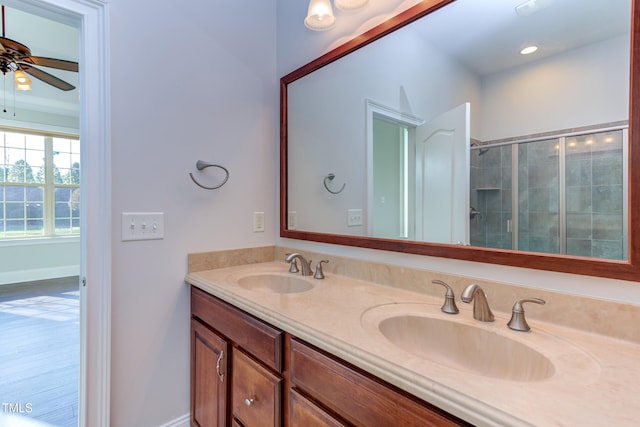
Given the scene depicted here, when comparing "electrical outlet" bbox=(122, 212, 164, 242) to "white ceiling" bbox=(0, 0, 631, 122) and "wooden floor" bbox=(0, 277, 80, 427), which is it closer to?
"wooden floor" bbox=(0, 277, 80, 427)

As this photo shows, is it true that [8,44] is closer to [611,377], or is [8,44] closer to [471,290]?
[471,290]

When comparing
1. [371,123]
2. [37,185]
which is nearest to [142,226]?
[371,123]

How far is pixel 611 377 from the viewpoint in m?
0.58

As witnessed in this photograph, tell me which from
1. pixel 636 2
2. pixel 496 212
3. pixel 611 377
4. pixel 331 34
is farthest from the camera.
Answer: pixel 331 34

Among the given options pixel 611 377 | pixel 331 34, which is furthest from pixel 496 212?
pixel 331 34

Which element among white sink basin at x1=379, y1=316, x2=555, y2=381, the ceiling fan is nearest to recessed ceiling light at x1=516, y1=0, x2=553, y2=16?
white sink basin at x1=379, y1=316, x2=555, y2=381

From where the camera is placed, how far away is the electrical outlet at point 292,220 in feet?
5.68

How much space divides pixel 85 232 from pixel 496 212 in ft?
5.09

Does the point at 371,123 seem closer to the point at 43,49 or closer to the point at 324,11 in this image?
the point at 324,11

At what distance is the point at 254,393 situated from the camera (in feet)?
3.44

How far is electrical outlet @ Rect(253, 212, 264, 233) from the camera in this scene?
1.77m

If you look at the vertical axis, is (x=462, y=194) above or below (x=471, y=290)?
above

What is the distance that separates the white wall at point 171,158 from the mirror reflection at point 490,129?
1.67 feet

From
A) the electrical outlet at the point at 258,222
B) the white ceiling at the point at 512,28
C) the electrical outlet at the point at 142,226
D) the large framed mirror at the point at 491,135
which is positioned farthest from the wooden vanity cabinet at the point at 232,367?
the white ceiling at the point at 512,28
